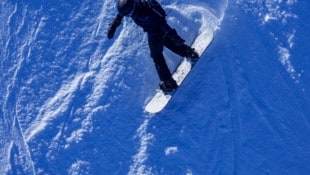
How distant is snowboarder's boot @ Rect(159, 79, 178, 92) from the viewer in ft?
20.6

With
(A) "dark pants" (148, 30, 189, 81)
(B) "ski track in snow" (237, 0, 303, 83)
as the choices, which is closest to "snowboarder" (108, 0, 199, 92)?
(A) "dark pants" (148, 30, 189, 81)

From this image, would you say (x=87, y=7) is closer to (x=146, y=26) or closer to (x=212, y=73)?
(x=146, y=26)

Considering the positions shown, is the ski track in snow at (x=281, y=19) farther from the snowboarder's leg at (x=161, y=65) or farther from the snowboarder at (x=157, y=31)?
the snowboarder's leg at (x=161, y=65)

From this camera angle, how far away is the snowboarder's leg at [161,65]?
5.97 metres

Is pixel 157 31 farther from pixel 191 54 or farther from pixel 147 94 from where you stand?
pixel 147 94

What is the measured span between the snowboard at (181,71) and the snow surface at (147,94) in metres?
0.15

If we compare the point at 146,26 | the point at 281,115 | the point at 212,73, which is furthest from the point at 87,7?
the point at 281,115

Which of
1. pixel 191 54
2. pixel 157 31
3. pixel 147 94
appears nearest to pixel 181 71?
pixel 191 54

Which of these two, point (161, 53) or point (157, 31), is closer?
point (157, 31)

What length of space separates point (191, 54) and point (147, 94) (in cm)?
99

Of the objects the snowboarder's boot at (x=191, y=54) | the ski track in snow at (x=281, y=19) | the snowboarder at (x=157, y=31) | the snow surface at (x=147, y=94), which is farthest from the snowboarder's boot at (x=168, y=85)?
the ski track in snow at (x=281, y=19)

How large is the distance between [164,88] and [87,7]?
2029mm

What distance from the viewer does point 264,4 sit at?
20.9 feet

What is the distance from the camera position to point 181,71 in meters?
6.44
